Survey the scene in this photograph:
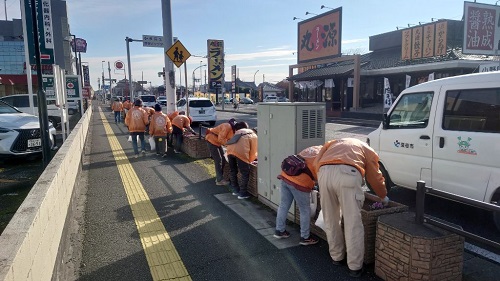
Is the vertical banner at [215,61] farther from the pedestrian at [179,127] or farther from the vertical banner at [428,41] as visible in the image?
the pedestrian at [179,127]

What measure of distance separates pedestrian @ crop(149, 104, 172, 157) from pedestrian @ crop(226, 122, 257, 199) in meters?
4.32

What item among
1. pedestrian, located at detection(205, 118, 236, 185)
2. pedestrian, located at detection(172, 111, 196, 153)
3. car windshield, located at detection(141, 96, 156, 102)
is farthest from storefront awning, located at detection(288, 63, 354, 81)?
pedestrian, located at detection(205, 118, 236, 185)

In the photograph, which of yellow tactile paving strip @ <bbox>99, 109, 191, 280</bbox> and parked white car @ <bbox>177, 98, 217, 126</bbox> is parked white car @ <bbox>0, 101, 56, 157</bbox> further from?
parked white car @ <bbox>177, 98, 217, 126</bbox>

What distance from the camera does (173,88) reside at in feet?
38.7

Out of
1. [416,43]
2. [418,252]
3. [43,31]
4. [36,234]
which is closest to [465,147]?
[418,252]

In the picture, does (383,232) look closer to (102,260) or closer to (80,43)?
(102,260)

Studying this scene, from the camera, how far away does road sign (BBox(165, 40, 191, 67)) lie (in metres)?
10.5

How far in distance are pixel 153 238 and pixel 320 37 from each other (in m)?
26.6

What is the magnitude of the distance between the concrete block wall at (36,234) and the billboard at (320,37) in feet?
83.7

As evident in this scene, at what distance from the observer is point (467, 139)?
4371mm

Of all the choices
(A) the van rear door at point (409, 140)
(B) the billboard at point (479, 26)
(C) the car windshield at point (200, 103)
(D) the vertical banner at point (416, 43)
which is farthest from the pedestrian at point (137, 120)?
(D) the vertical banner at point (416, 43)

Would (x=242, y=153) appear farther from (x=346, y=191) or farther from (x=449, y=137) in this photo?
(x=449, y=137)

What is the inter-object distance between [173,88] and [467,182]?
9337 mm

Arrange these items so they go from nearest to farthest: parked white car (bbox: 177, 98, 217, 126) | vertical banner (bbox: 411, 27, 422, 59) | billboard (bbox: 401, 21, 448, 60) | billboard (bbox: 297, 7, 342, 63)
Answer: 1. parked white car (bbox: 177, 98, 217, 126)
2. billboard (bbox: 401, 21, 448, 60)
3. vertical banner (bbox: 411, 27, 422, 59)
4. billboard (bbox: 297, 7, 342, 63)
